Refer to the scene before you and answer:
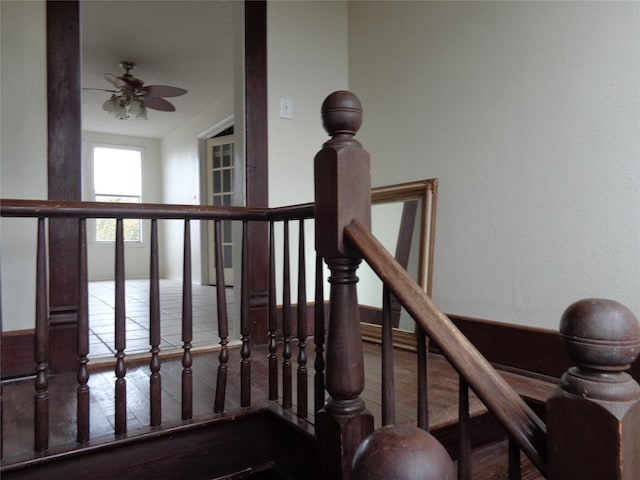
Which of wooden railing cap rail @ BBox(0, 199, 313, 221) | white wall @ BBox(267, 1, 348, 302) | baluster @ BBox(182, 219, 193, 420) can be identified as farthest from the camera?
white wall @ BBox(267, 1, 348, 302)

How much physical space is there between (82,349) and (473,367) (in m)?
1.15

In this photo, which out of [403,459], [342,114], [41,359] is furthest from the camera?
[41,359]

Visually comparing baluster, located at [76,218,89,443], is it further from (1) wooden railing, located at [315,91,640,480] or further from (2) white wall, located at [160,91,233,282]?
(2) white wall, located at [160,91,233,282]

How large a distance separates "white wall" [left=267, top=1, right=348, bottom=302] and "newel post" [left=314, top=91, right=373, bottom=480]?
158 cm

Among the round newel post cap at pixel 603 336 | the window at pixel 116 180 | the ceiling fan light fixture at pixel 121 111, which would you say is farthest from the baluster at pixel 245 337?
the window at pixel 116 180

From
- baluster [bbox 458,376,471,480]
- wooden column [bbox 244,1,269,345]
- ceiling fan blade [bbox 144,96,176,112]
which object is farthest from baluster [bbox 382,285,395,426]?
ceiling fan blade [bbox 144,96,176,112]

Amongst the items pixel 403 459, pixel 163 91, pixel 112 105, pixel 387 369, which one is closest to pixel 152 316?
pixel 387 369

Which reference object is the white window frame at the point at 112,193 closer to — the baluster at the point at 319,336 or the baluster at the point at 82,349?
the baluster at the point at 82,349

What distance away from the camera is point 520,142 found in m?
2.02

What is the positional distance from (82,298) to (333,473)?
2.97 feet

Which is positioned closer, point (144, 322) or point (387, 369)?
point (387, 369)

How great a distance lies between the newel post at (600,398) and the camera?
0.58 metres

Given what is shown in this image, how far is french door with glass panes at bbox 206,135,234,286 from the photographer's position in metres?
6.02

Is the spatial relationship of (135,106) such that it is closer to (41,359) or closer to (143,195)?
(143,195)
